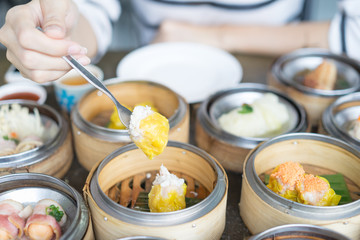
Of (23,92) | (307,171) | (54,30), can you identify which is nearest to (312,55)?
(307,171)

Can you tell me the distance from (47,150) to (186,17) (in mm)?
2055

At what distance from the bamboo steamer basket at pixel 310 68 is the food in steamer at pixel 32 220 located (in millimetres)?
1713

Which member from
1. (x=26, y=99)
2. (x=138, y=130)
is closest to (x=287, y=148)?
(x=138, y=130)

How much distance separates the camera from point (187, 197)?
182 centimetres

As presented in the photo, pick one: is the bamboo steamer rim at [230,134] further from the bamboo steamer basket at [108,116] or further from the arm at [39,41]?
the arm at [39,41]

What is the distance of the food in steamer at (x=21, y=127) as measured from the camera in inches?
84.3

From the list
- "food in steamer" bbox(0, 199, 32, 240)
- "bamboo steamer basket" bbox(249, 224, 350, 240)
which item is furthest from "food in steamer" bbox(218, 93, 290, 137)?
"food in steamer" bbox(0, 199, 32, 240)

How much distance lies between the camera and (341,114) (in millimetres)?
2312

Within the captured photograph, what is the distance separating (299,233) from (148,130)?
76cm

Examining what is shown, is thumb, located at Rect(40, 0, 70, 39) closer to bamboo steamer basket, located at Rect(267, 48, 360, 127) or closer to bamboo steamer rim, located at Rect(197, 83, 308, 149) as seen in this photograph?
bamboo steamer rim, located at Rect(197, 83, 308, 149)

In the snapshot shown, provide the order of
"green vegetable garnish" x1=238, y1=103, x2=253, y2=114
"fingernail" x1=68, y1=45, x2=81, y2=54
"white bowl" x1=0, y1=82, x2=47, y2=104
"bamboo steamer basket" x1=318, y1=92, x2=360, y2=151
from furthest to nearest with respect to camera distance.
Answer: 1. "white bowl" x1=0, y1=82, x2=47, y2=104
2. "green vegetable garnish" x1=238, y1=103, x2=253, y2=114
3. "bamboo steamer basket" x1=318, y1=92, x2=360, y2=151
4. "fingernail" x1=68, y1=45, x2=81, y2=54

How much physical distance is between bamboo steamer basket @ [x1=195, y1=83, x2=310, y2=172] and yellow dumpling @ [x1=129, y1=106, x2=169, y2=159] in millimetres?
548

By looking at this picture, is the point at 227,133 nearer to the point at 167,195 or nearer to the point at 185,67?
the point at 167,195

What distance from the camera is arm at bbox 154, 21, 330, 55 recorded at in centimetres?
318
